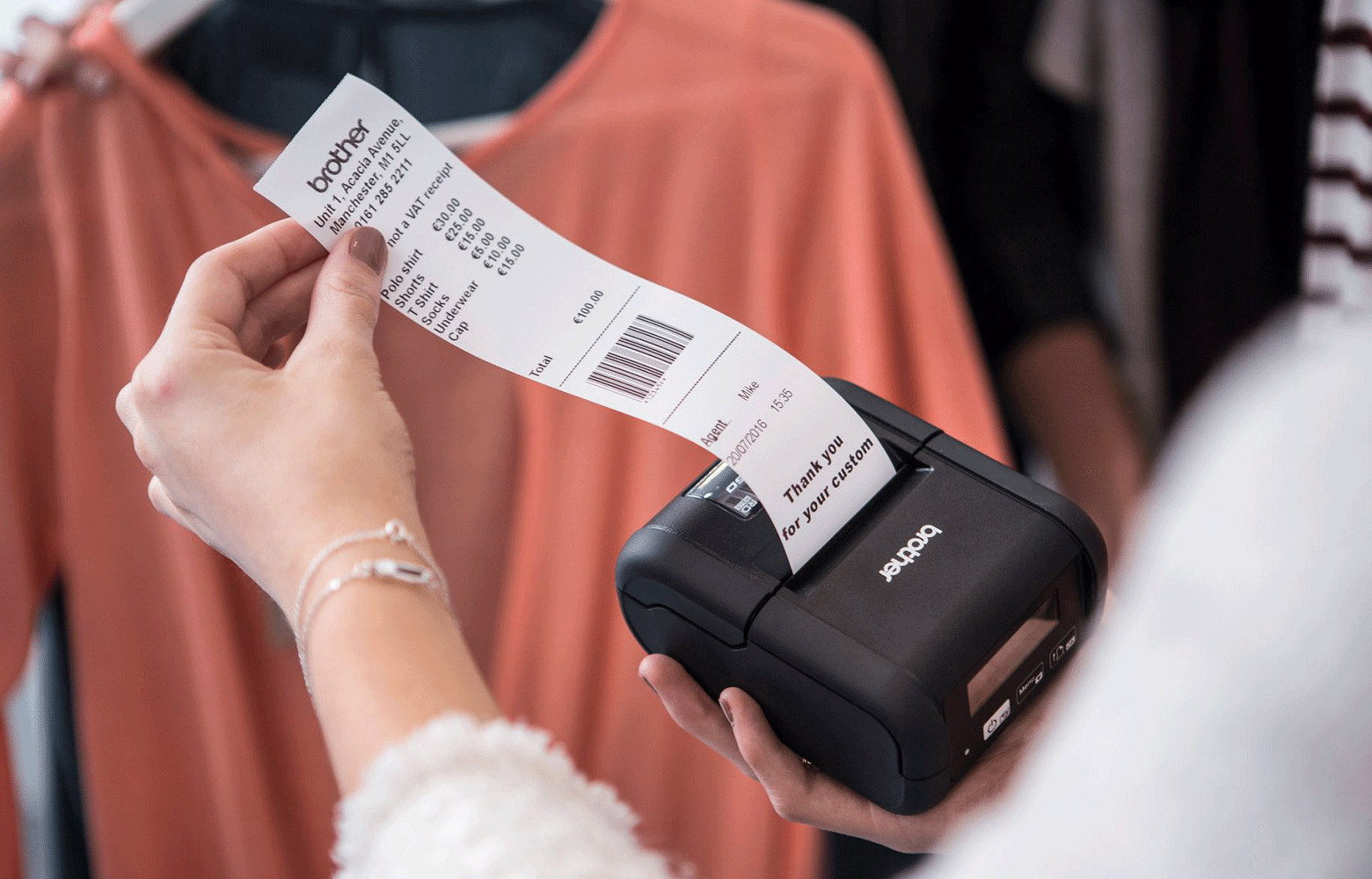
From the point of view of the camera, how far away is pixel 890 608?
1.59 ft

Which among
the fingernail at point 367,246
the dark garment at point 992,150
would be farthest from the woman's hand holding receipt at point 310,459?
the dark garment at point 992,150

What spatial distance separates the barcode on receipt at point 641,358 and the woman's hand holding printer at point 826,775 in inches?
5.1

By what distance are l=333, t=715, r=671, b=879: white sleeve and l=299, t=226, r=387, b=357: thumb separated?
15 cm

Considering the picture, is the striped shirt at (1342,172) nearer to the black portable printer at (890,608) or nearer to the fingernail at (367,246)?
the black portable printer at (890,608)

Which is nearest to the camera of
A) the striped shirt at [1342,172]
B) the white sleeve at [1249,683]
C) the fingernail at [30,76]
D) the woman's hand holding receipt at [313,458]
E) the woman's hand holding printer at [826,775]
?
the white sleeve at [1249,683]

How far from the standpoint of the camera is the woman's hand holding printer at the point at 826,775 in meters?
0.52

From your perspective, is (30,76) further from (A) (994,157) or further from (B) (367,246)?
(A) (994,157)

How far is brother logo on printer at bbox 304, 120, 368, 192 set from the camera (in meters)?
0.46

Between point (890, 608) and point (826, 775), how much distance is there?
9 centimetres

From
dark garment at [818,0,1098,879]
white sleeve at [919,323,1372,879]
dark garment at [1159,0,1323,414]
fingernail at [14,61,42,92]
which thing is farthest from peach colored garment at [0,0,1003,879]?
white sleeve at [919,323,1372,879]

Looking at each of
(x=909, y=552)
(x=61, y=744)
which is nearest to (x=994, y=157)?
(x=909, y=552)

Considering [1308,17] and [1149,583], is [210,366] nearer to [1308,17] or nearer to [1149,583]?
[1149,583]

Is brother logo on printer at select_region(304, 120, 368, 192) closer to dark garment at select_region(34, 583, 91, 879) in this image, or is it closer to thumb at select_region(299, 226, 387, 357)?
thumb at select_region(299, 226, 387, 357)

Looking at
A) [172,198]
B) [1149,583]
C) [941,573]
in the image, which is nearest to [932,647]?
[941,573]
